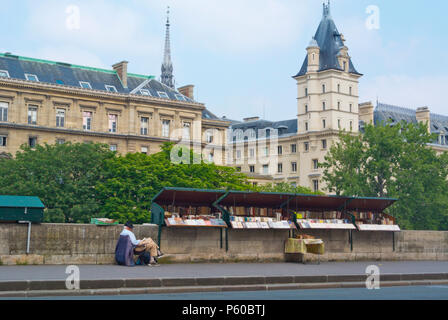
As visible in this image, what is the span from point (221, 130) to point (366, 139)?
3188cm

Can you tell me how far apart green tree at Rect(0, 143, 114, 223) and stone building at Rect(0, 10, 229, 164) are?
19.8 m

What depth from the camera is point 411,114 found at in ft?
468

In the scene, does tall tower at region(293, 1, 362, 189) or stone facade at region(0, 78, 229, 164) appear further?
tall tower at region(293, 1, 362, 189)

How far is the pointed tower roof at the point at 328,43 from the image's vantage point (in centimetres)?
11984

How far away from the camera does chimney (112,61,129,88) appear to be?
90.0 m

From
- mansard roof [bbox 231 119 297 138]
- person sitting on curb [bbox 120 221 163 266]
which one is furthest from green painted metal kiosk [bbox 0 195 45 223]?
mansard roof [bbox 231 119 297 138]

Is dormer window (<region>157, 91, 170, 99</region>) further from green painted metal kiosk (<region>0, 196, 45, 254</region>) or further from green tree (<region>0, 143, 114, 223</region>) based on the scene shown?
green painted metal kiosk (<region>0, 196, 45, 254</region>)

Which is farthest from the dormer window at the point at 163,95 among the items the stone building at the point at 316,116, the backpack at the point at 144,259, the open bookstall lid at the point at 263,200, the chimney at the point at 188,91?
the backpack at the point at 144,259

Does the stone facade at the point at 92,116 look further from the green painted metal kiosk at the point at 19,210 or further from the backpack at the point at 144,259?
the backpack at the point at 144,259

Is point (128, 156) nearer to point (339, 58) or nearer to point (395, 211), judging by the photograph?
point (395, 211)

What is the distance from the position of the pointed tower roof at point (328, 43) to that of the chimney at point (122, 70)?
43.9 meters

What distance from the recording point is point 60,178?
188 feet

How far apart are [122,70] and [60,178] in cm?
3636
